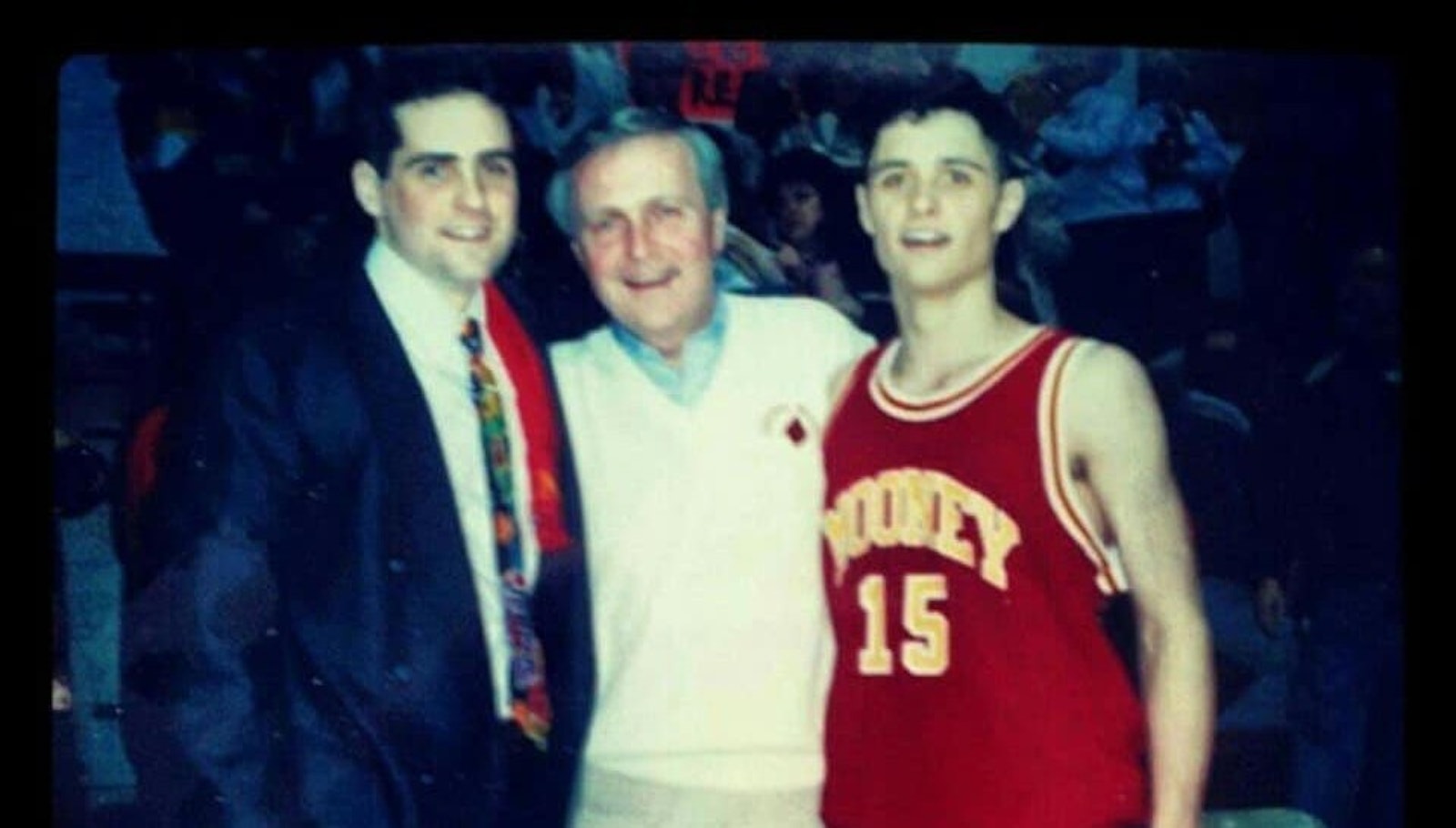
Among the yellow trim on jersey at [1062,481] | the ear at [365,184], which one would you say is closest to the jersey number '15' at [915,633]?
the yellow trim on jersey at [1062,481]

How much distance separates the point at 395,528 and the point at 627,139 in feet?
1.46

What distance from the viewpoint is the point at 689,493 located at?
1.92 meters

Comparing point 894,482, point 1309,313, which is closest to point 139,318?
point 894,482

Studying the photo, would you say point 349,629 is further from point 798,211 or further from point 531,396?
point 798,211

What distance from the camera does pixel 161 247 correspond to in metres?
1.93

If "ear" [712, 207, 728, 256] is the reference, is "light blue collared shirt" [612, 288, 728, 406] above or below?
below

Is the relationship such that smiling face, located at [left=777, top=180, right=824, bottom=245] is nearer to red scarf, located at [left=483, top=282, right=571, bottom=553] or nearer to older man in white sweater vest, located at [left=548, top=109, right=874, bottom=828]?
older man in white sweater vest, located at [left=548, top=109, right=874, bottom=828]

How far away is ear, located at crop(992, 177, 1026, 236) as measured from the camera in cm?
193

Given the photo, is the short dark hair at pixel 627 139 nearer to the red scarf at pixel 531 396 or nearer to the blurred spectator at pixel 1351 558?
the red scarf at pixel 531 396

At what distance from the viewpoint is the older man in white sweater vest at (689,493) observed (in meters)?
1.90

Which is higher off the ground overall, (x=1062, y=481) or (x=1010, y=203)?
(x=1010, y=203)

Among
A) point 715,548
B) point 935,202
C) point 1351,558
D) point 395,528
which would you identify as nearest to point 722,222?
point 935,202

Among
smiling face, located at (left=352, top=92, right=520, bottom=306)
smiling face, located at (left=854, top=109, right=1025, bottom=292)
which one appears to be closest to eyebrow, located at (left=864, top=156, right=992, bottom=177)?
smiling face, located at (left=854, top=109, right=1025, bottom=292)

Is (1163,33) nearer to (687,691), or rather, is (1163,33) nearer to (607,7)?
(607,7)
